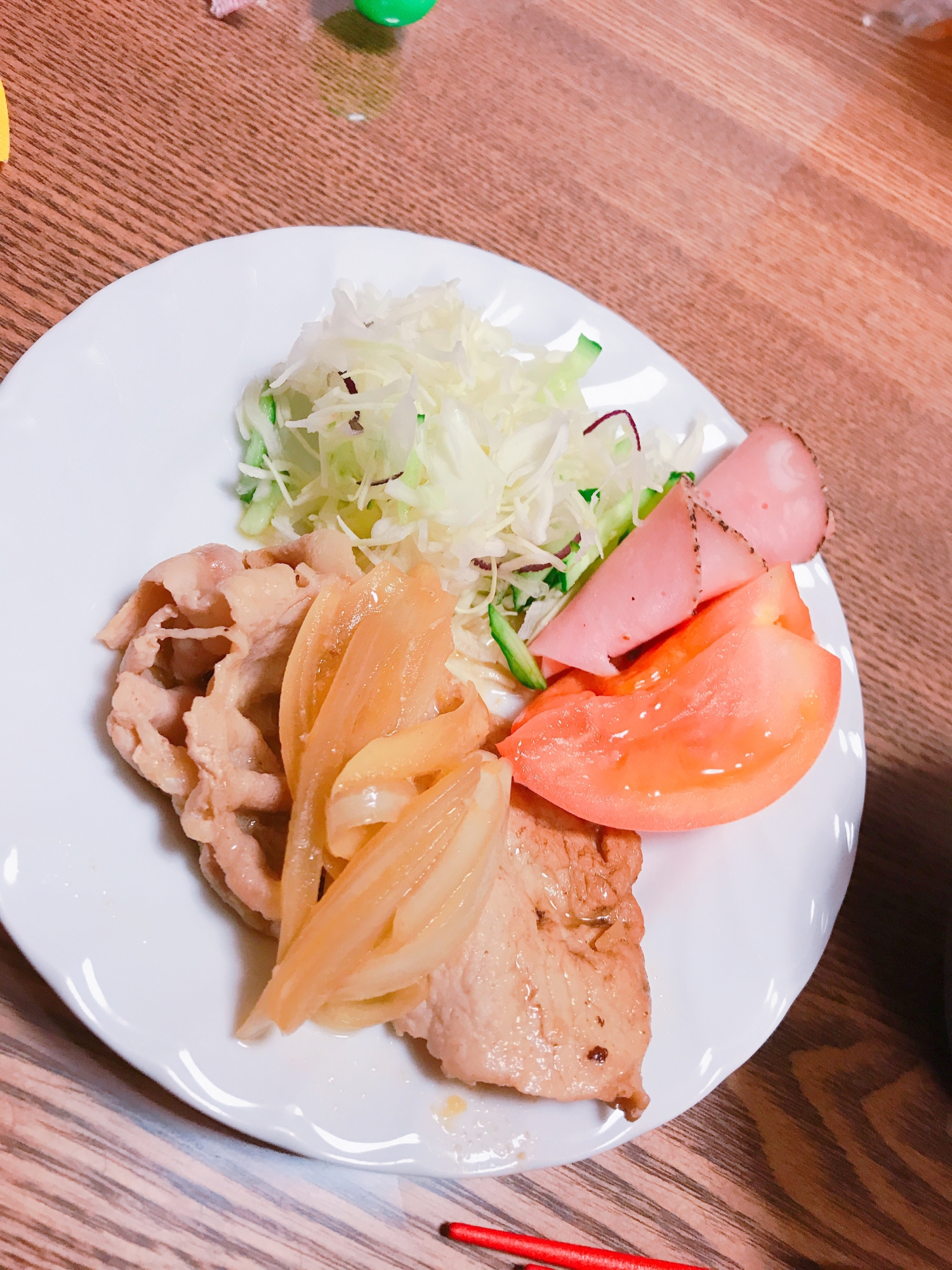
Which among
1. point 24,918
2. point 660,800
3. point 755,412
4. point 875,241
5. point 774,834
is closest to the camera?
point 24,918

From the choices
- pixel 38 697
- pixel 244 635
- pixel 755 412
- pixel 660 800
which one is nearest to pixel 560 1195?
pixel 660 800

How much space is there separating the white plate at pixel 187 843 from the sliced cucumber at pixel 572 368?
86 millimetres

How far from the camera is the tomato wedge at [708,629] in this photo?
2.21 metres

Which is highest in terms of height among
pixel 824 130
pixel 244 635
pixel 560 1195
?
pixel 824 130

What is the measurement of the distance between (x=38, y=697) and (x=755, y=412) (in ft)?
7.57

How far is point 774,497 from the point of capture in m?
2.34

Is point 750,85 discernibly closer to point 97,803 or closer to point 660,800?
point 660,800

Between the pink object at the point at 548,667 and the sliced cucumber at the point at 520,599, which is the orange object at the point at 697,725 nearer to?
the pink object at the point at 548,667

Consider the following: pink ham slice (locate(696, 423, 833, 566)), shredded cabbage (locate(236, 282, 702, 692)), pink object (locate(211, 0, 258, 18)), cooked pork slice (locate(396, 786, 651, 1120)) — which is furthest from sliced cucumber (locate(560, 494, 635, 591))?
pink object (locate(211, 0, 258, 18))

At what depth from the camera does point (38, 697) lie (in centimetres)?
162

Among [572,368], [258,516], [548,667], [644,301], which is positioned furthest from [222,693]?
[644,301]

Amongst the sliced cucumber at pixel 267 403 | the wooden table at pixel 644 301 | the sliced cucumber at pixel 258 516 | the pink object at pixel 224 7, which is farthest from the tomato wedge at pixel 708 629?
the pink object at pixel 224 7

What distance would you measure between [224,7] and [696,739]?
8.28 feet

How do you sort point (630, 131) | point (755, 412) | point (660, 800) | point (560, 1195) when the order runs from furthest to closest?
point (630, 131), point (755, 412), point (660, 800), point (560, 1195)
